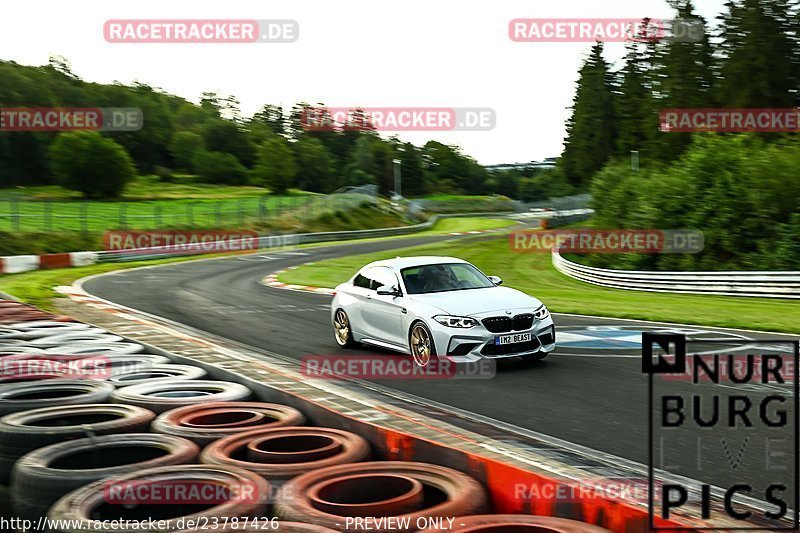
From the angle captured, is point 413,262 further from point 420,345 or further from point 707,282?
point 707,282

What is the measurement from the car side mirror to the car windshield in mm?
177

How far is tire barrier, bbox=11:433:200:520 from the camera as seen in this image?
504 centimetres

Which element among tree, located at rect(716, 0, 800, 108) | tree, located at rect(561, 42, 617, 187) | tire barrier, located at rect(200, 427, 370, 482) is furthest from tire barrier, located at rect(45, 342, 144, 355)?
tree, located at rect(561, 42, 617, 187)

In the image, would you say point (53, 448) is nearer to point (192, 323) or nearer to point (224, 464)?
point (224, 464)

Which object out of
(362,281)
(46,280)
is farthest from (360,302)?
(46,280)

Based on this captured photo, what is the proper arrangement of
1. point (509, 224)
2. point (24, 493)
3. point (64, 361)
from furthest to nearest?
point (509, 224)
point (64, 361)
point (24, 493)

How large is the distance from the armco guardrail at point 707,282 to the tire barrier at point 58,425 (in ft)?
66.1

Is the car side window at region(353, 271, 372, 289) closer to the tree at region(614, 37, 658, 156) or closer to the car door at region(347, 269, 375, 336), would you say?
the car door at region(347, 269, 375, 336)

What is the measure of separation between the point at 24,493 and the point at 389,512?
2.26 m

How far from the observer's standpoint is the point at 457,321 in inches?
442

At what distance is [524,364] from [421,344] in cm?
145

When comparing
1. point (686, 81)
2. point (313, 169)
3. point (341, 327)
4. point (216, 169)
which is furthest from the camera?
point (313, 169)

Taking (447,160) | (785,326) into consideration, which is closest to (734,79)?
(785,326)

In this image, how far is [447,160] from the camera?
18062 centimetres
